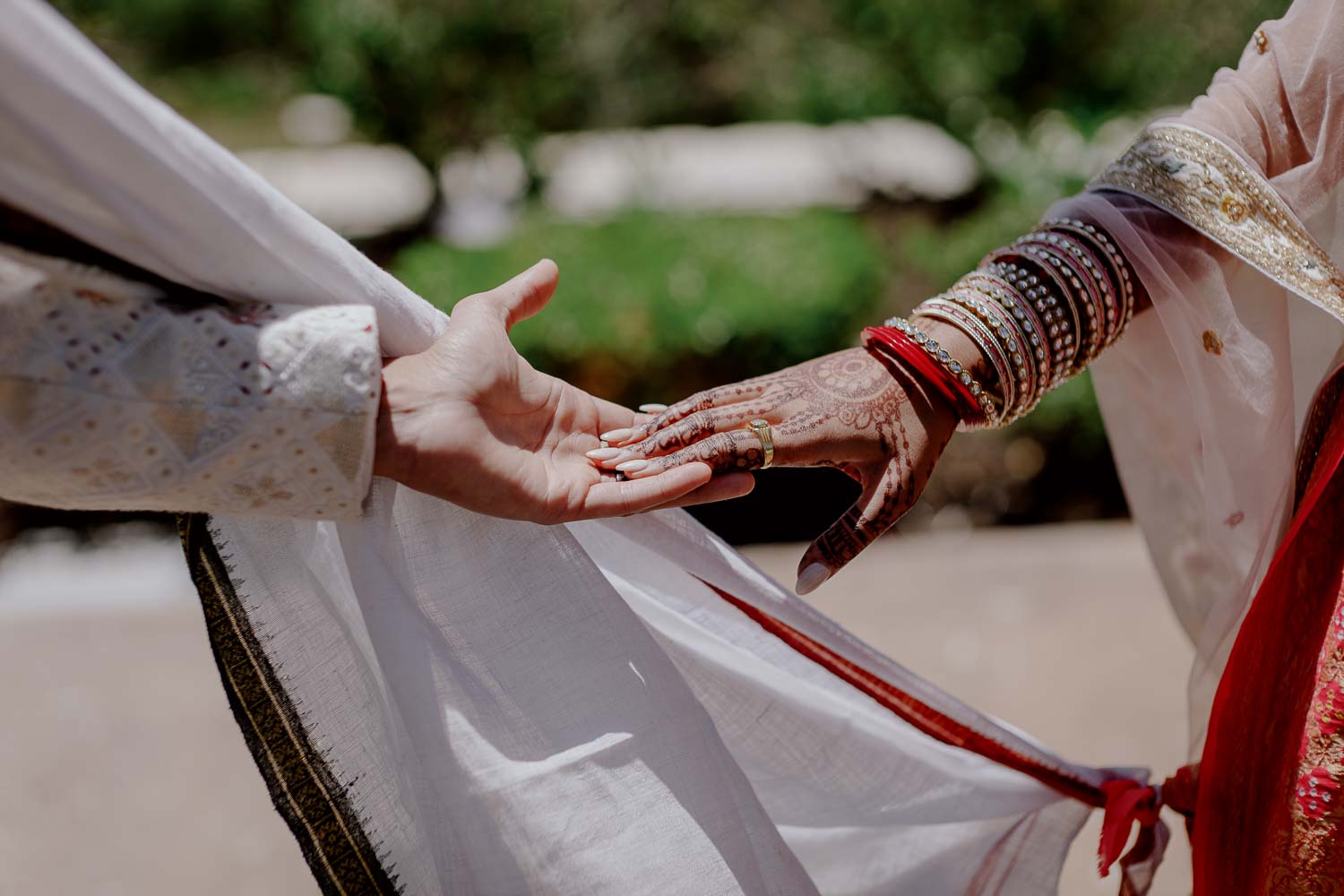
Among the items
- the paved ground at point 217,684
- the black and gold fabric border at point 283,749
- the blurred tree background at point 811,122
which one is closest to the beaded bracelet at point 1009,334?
the black and gold fabric border at point 283,749

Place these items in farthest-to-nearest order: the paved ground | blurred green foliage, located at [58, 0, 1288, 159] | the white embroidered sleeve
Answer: blurred green foliage, located at [58, 0, 1288, 159] < the paved ground < the white embroidered sleeve

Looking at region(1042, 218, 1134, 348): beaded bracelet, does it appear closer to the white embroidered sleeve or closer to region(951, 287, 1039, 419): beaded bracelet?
region(951, 287, 1039, 419): beaded bracelet

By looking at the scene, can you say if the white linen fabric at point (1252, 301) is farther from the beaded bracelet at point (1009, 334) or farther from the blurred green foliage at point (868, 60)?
the blurred green foliage at point (868, 60)

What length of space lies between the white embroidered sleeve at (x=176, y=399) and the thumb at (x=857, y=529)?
48 cm

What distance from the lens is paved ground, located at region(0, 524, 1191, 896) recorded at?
232 cm

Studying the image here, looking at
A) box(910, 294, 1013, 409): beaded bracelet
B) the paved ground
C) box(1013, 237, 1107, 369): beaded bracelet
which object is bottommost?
the paved ground

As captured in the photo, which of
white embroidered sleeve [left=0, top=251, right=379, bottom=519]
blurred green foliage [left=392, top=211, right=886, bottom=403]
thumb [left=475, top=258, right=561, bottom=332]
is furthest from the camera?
blurred green foliage [left=392, top=211, right=886, bottom=403]

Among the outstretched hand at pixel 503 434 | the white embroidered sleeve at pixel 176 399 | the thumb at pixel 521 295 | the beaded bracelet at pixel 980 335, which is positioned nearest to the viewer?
the white embroidered sleeve at pixel 176 399

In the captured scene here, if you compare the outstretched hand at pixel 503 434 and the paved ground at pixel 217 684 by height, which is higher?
the outstretched hand at pixel 503 434

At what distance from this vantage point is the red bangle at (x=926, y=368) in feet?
4.14

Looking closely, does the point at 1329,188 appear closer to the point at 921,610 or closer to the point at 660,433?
the point at 660,433

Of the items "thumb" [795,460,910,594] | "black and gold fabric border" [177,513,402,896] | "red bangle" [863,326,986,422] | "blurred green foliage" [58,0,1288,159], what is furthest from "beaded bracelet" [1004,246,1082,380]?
"blurred green foliage" [58,0,1288,159]

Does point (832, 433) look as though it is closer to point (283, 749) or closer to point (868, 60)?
point (283, 749)

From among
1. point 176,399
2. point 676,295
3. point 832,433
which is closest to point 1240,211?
point 832,433
